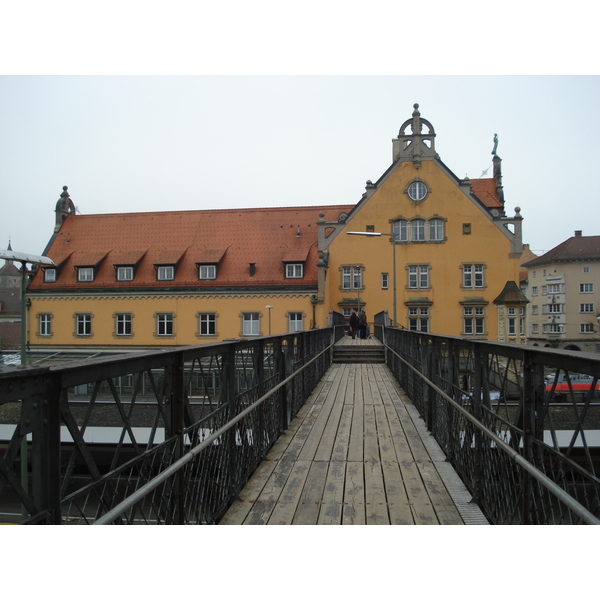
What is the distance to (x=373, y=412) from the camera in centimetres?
1061

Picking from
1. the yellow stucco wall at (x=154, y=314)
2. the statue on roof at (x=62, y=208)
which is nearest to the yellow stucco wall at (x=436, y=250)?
the yellow stucco wall at (x=154, y=314)

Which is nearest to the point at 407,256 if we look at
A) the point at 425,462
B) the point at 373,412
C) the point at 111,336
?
the point at 111,336

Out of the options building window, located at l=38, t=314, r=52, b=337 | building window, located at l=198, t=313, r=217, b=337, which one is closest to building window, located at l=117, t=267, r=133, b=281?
building window, located at l=38, t=314, r=52, b=337

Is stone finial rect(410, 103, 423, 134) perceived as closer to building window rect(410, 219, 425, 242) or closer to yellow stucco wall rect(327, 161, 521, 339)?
yellow stucco wall rect(327, 161, 521, 339)

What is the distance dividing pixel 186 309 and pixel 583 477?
138 feet

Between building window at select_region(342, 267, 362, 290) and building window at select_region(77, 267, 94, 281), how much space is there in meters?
21.1

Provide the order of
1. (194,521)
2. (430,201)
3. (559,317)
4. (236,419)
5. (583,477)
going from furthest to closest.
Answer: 1. (559,317)
2. (430,201)
3. (236,419)
4. (194,521)
5. (583,477)

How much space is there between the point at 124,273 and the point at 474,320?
28.5m

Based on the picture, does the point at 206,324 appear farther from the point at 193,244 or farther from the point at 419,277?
the point at 419,277

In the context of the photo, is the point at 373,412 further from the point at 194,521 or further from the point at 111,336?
the point at 111,336

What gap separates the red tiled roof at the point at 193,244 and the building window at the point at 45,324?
8.29 ft

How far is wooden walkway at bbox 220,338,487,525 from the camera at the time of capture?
203 inches

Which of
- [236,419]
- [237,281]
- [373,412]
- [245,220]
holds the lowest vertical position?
[373,412]

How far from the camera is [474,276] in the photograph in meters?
41.8
